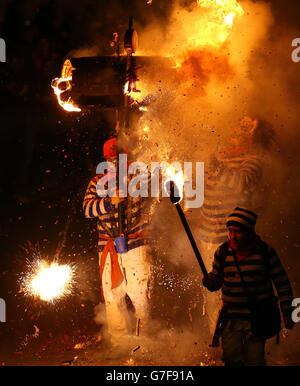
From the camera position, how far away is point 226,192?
5.59 m

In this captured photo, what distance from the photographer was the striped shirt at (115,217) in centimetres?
579

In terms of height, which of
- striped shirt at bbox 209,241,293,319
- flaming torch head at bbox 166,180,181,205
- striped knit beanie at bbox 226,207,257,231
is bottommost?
striped shirt at bbox 209,241,293,319

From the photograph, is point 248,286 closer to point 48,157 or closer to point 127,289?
point 127,289

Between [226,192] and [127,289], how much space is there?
1998mm

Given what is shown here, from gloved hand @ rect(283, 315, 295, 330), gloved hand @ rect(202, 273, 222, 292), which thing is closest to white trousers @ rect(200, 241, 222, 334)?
gloved hand @ rect(202, 273, 222, 292)

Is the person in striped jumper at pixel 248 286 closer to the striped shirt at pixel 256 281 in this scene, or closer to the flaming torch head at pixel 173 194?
the striped shirt at pixel 256 281

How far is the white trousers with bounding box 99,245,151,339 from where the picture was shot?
571cm

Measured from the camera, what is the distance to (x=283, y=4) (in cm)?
660

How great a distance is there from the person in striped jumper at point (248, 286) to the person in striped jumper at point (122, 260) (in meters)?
1.98

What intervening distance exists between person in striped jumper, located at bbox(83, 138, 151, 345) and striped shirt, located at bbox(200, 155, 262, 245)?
965 millimetres

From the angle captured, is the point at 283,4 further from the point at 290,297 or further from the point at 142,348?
the point at 142,348

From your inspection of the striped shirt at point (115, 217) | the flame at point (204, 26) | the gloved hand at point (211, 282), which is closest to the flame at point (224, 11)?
the flame at point (204, 26)

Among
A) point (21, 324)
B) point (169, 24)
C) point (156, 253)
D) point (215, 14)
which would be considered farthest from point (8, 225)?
point (215, 14)

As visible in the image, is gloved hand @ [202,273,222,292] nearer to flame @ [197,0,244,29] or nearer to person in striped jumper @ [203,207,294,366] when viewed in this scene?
person in striped jumper @ [203,207,294,366]
